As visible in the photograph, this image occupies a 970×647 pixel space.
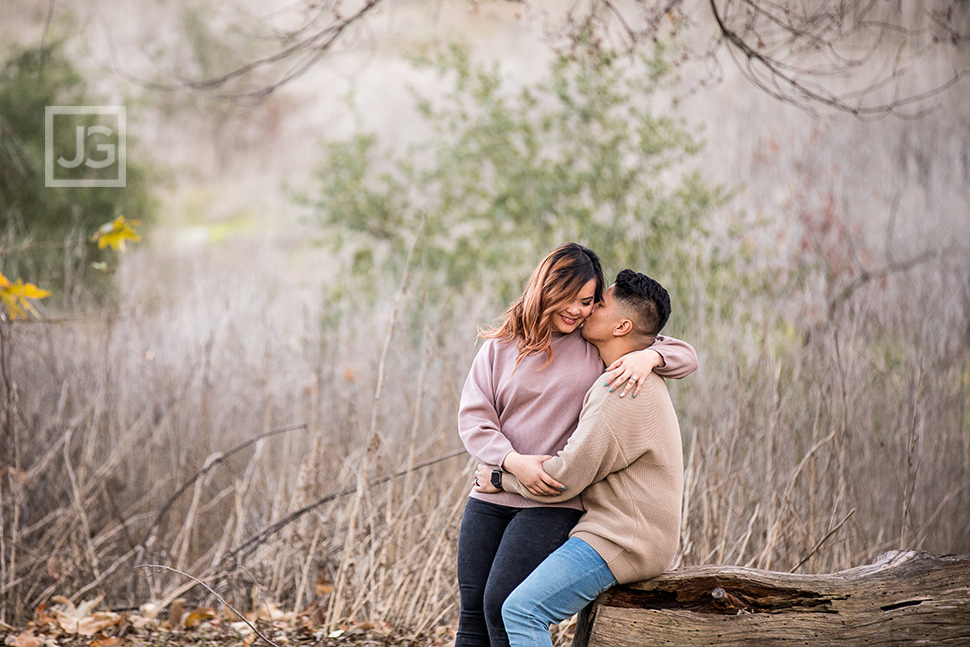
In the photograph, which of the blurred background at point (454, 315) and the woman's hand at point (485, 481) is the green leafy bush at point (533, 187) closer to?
the blurred background at point (454, 315)

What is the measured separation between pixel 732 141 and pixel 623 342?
39.4 feet

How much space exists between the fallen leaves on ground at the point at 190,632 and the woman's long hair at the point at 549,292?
1.50 m

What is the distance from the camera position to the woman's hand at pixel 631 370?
7.25 feet

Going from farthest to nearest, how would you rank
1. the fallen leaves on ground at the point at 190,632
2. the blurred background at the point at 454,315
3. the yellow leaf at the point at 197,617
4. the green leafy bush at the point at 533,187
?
the green leafy bush at the point at 533,187
the blurred background at the point at 454,315
the yellow leaf at the point at 197,617
the fallen leaves on ground at the point at 190,632

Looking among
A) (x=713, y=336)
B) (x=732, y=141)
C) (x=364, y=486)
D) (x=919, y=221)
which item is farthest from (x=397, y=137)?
(x=364, y=486)

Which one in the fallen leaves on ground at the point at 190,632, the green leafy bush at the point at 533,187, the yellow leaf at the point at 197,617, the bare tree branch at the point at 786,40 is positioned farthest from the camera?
the green leafy bush at the point at 533,187

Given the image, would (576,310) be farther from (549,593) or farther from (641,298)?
(549,593)

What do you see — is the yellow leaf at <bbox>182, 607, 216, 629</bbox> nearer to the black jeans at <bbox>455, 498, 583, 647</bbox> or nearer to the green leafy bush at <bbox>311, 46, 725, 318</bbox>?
the black jeans at <bbox>455, 498, 583, 647</bbox>

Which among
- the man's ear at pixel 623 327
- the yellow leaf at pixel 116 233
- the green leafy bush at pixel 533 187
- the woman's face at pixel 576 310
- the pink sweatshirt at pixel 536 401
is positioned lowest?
the pink sweatshirt at pixel 536 401

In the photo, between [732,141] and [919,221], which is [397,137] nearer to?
[732,141]

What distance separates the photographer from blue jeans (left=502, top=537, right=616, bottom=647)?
2146 mm

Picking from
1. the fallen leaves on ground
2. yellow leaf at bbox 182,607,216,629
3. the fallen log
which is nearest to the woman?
the fallen log

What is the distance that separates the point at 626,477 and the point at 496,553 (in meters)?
0.40

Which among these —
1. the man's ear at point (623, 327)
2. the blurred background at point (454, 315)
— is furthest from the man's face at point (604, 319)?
the blurred background at point (454, 315)
